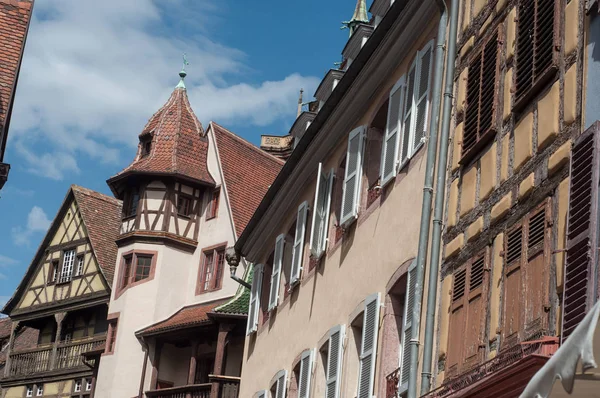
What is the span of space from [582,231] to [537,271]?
1160 mm

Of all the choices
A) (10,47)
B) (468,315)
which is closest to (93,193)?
(10,47)

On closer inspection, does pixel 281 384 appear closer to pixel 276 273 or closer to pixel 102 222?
pixel 276 273

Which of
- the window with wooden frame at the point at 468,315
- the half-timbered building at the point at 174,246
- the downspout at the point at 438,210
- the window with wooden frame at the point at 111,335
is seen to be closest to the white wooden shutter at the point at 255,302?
the half-timbered building at the point at 174,246

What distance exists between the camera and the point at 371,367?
52.6 ft

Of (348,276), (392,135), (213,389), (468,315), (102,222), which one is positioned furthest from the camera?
(102,222)

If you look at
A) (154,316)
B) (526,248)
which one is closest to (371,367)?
(526,248)

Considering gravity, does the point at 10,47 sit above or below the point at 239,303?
above

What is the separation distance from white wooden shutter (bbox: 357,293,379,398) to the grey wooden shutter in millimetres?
4018

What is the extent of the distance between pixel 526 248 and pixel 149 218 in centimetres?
2843

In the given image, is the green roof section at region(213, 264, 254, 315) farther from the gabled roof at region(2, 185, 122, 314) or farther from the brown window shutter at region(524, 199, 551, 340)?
the brown window shutter at region(524, 199, 551, 340)

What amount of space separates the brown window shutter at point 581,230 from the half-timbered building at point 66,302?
103 feet

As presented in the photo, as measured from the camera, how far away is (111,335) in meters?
38.3

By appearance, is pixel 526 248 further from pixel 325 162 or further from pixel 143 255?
pixel 143 255

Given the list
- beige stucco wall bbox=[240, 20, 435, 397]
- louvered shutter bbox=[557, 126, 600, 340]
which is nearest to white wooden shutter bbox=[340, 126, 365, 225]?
beige stucco wall bbox=[240, 20, 435, 397]
